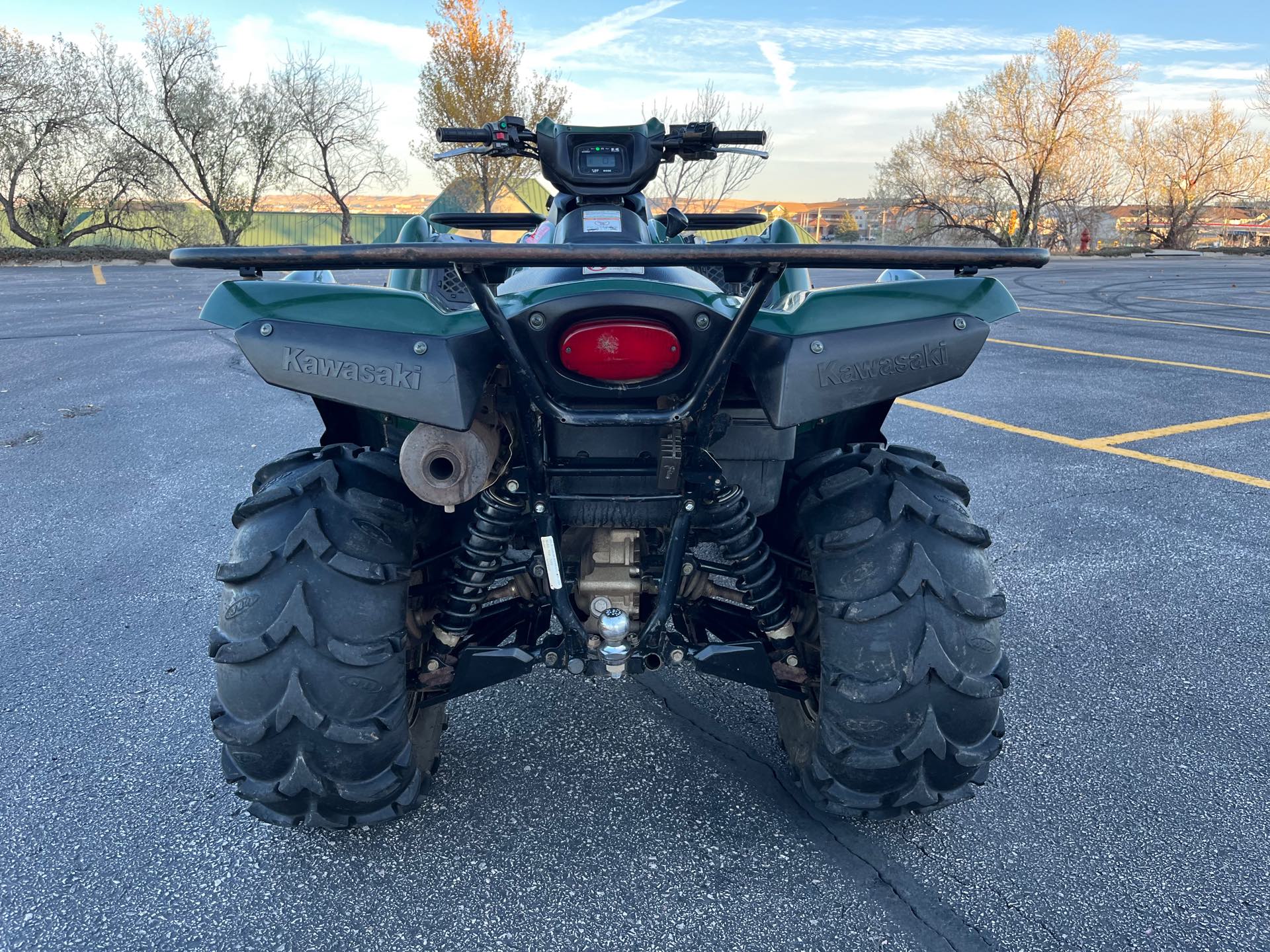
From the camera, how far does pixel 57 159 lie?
28.8 metres

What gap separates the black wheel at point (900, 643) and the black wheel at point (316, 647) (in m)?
0.97

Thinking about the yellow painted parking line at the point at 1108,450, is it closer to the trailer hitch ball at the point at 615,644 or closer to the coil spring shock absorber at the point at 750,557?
the coil spring shock absorber at the point at 750,557

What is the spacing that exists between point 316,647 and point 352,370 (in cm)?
60

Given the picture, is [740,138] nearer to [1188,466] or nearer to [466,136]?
[466,136]

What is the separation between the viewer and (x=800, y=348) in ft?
5.58

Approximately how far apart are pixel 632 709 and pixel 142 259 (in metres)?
28.2

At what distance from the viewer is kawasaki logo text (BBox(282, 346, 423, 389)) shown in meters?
1.63

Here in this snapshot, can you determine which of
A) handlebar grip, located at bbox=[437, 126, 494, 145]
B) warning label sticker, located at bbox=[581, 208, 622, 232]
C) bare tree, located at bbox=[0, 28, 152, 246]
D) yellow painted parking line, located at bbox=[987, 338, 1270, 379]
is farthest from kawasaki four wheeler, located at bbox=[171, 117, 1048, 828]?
bare tree, located at bbox=[0, 28, 152, 246]

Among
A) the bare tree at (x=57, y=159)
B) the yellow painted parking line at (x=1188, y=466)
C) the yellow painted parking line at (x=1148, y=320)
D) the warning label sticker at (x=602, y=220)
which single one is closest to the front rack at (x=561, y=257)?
the warning label sticker at (x=602, y=220)

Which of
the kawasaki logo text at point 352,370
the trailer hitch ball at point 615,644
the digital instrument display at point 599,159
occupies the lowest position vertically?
the trailer hitch ball at point 615,644

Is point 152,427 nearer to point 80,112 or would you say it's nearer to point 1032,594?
point 1032,594

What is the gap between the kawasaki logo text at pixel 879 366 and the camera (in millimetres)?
1714

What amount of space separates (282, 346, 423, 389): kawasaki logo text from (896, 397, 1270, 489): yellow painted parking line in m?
5.04

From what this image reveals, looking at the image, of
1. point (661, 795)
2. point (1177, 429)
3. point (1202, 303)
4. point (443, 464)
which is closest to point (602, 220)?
point (443, 464)
